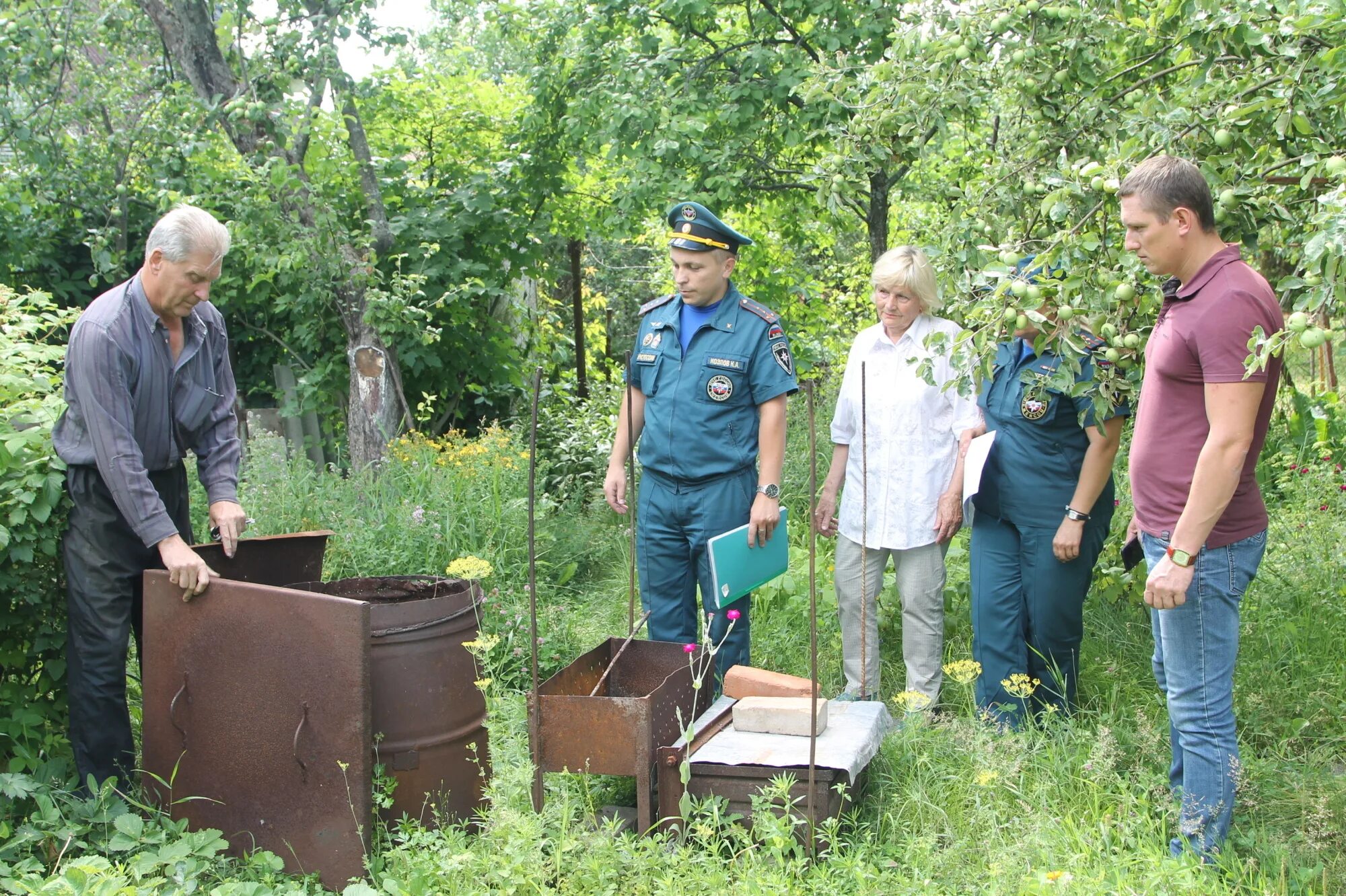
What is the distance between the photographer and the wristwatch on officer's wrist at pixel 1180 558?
2.70 meters

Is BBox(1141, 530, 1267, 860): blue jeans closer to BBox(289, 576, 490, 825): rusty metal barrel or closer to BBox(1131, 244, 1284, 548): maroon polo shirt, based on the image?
BBox(1131, 244, 1284, 548): maroon polo shirt

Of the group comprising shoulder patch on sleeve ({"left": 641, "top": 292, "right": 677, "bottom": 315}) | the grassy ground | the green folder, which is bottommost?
the grassy ground

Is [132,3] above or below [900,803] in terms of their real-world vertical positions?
above

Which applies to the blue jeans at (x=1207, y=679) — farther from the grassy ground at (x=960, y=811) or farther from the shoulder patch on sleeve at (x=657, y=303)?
the shoulder patch on sleeve at (x=657, y=303)

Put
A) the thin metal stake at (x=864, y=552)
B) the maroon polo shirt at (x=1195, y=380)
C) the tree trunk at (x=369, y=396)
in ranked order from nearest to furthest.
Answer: the maroon polo shirt at (x=1195, y=380) → the thin metal stake at (x=864, y=552) → the tree trunk at (x=369, y=396)

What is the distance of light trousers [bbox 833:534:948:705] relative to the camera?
4078 mm

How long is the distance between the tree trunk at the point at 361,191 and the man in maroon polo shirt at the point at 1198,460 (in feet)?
16.0

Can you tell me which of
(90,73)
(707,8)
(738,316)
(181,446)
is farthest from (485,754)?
(90,73)

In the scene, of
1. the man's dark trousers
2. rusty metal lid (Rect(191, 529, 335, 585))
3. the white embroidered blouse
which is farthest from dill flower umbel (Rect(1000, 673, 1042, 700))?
the man's dark trousers

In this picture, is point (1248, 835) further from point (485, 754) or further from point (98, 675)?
point (98, 675)

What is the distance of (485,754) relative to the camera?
3484 millimetres

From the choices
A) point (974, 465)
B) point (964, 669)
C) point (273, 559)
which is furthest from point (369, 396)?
Result: point (964, 669)

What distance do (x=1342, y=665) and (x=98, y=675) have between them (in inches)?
173

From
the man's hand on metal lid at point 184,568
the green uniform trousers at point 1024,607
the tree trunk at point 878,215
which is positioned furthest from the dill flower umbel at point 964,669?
the tree trunk at point 878,215
